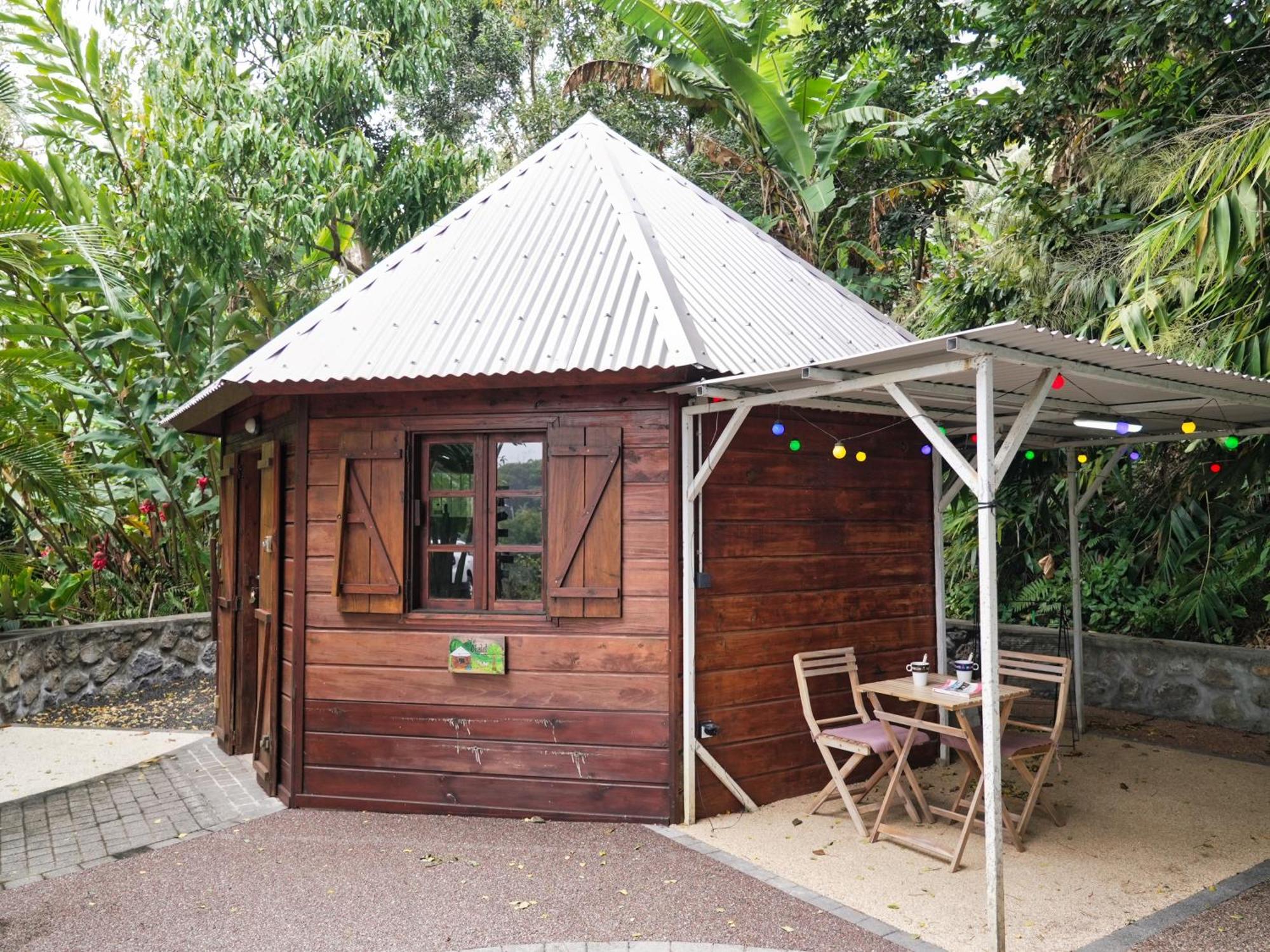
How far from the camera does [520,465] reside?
20.2 ft

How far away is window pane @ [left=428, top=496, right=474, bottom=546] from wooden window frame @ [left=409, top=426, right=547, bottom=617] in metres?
0.02

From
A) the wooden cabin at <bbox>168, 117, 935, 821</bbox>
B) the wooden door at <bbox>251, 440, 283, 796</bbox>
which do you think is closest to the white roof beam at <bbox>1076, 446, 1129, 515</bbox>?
the wooden cabin at <bbox>168, 117, 935, 821</bbox>

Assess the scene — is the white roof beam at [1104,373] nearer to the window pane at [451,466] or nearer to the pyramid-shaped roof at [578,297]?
→ the pyramid-shaped roof at [578,297]

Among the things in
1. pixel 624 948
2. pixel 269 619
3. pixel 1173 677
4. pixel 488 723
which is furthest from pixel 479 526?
pixel 1173 677

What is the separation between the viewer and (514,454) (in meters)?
6.18

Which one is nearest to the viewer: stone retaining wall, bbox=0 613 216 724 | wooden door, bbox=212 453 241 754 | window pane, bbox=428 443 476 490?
window pane, bbox=428 443 476 490

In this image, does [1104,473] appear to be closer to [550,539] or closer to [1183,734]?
[1183,734]

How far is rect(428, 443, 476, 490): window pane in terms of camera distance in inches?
246

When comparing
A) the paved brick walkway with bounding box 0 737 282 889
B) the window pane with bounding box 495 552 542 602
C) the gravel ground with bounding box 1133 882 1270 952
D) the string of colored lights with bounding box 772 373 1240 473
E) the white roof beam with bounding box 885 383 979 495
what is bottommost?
the paved brick walkway with bounding box 0 737 282 889

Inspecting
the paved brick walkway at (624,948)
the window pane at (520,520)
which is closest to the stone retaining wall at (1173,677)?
the window pane at (520,520)

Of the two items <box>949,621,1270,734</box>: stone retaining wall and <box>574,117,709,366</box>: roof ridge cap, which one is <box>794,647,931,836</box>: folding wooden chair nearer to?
<box>574,117,709,366</box>: roof ridge cap

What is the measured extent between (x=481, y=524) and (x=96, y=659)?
19.8ft

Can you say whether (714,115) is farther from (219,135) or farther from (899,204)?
(219,135)

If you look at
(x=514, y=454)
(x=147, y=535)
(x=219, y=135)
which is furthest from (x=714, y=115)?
(x=147, y=535)
